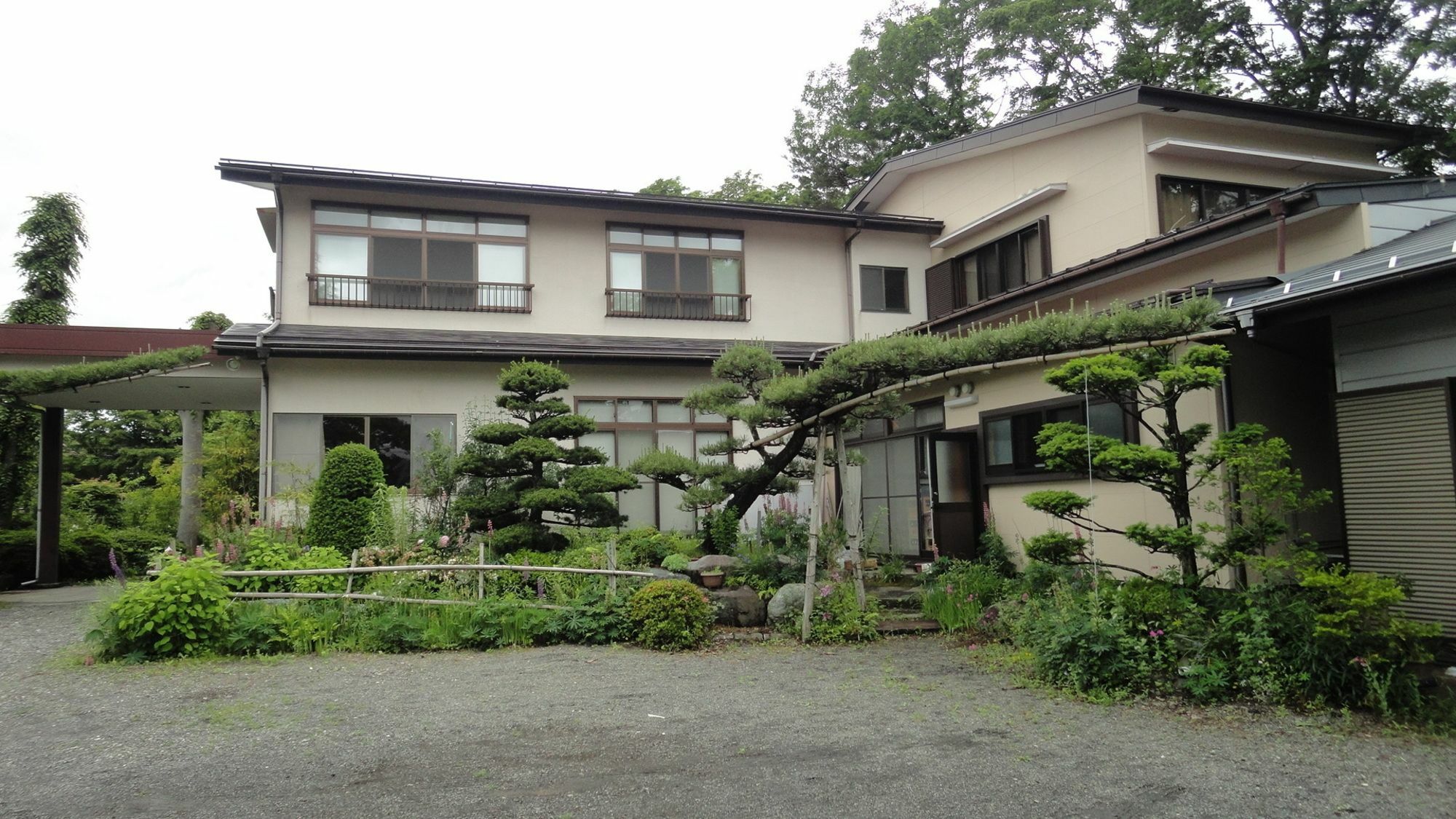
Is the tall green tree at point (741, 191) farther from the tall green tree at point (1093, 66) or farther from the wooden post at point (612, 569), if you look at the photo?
the wooden post at point (612, 569)

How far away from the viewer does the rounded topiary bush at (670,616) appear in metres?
7.93

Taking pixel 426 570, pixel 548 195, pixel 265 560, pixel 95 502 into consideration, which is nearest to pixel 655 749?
pixel 426 570

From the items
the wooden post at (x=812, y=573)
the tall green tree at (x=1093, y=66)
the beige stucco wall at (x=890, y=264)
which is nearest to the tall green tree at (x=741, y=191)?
the tall green tree at (x=1093, y=66)

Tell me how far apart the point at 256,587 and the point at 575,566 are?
3061 mm

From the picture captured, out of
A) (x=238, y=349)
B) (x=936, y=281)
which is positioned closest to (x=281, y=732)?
(x=238, y=349)

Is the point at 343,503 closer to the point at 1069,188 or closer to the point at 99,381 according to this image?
the point at 99,381

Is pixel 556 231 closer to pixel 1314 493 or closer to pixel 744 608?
pixel 744 608

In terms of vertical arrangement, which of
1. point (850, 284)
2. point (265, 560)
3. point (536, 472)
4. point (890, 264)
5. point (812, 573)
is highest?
point (890, 264)

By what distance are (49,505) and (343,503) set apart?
26.1 ft

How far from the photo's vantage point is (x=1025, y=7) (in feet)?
75.3

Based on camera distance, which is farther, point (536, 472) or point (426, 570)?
point (536, 472)

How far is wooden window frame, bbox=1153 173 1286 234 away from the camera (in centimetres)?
1188

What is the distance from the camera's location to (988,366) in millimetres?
7176

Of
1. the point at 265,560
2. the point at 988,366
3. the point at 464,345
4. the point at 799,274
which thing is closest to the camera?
the point at 988,366
